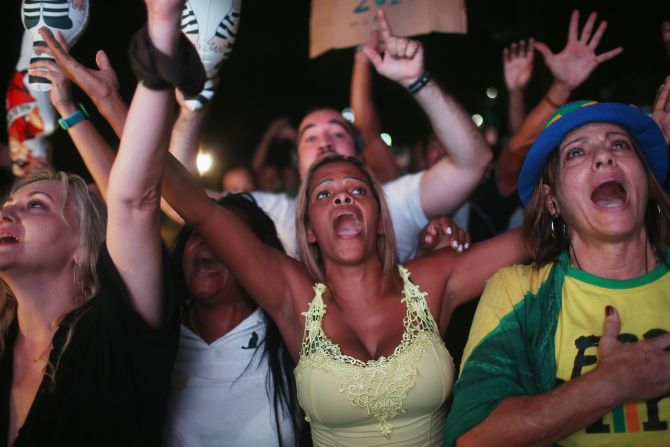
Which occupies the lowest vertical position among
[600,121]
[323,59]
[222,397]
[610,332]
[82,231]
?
[222,397]

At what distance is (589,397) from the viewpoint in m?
1.52

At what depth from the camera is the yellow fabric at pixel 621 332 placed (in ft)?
5.27

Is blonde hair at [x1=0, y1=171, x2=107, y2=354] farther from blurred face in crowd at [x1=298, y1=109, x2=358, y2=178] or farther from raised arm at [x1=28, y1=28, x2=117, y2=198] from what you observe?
blurred face in crowd at [x1=298, y1=109, x2=358, y2=178]

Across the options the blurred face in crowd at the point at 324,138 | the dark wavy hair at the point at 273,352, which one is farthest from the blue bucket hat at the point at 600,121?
the blurred face in crowd at the point at 324,138

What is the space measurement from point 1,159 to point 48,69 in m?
1.98

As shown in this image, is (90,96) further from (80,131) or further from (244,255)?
(244,255)

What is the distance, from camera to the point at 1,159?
12.2 ft

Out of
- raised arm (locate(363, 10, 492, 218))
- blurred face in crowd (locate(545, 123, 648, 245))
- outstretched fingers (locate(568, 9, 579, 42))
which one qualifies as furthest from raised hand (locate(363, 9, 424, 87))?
outstretched fingers (locate(568, 9, 579, 42))

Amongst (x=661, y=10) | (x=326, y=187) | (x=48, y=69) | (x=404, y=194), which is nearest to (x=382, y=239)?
(x=326, y=187)

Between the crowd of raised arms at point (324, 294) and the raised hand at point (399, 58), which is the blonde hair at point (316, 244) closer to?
the crowd of raised arms at point (324, 294)

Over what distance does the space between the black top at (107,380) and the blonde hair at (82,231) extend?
0.23 meters

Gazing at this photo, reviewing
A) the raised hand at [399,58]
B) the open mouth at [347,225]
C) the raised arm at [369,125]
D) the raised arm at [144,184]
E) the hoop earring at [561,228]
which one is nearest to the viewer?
the raised arm at [144,184]

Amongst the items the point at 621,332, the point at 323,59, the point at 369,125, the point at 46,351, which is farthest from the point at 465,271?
the point at 323,59

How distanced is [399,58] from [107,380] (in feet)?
5.44
